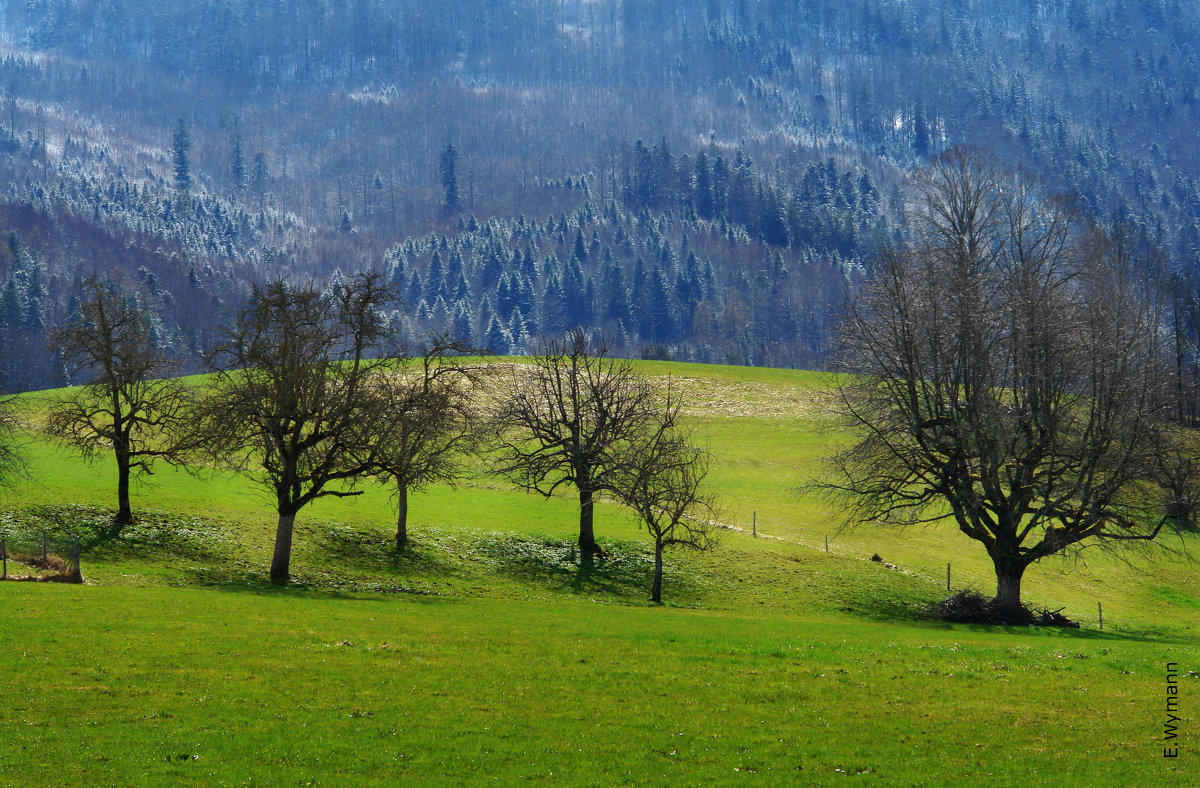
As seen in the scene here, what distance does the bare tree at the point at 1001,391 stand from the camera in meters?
36.7

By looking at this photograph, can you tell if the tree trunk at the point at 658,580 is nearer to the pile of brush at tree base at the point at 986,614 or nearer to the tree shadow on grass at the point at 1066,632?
the tree shadow on grass at the point at 1066,632

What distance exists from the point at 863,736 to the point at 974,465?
2583 cm

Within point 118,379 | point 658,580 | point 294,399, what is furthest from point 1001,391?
point 118,379

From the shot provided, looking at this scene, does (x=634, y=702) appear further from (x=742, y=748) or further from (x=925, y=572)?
(x=925, y=572)

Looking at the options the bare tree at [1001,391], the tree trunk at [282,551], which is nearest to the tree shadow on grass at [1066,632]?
the bare tree at [1001,391]

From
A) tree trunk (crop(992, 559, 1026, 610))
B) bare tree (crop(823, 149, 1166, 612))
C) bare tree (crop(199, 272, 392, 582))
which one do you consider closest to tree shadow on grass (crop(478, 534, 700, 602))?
bare tree (crop(199, 272, 392, 582))

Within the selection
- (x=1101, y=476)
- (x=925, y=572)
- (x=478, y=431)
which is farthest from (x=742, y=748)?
(x=925, y=572)

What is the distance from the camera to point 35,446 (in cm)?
6588

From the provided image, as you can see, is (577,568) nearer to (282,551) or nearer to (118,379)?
(282,551)

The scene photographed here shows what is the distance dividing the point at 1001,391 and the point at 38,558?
3943cm

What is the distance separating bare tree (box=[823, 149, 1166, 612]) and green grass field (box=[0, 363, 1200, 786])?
5.20 m

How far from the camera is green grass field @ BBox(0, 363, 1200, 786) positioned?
14.0 meters

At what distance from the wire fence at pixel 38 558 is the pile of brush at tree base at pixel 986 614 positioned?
33728 mm

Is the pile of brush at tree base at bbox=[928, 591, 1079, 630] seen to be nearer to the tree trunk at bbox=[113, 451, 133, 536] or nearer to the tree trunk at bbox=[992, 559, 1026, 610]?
the tree trunk at bbox=[992, 559, 1026, 610]
